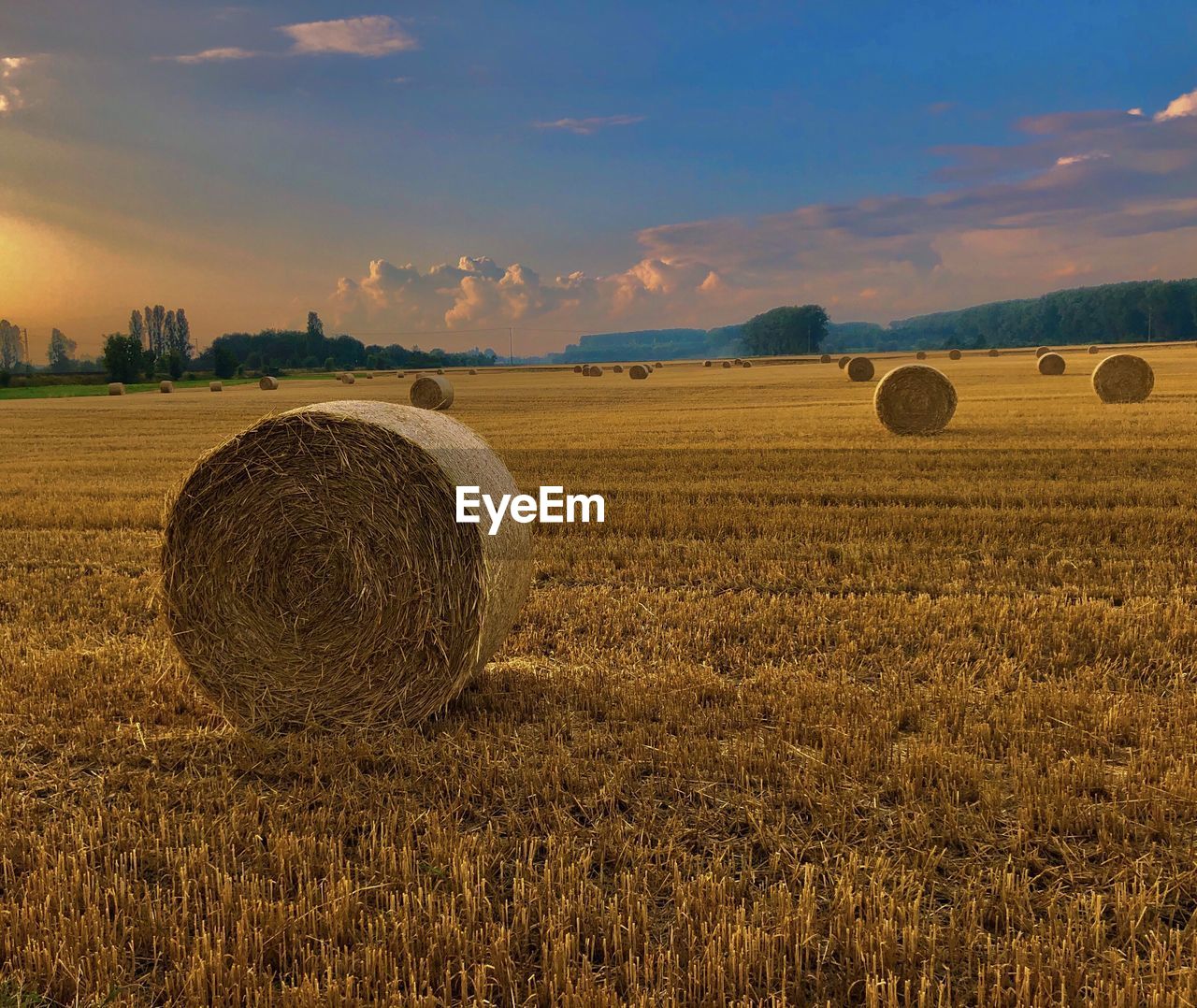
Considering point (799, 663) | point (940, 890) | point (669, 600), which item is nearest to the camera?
point (940, 890)

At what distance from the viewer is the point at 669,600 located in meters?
8.09

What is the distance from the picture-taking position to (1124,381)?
26.8 metres

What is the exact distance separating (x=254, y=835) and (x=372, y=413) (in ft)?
9.61

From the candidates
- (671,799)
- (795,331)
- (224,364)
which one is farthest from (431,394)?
(795,331)

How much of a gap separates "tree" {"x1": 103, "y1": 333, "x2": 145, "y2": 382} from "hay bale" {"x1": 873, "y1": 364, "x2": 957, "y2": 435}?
7646 cm

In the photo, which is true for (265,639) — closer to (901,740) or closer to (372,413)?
(372,413)

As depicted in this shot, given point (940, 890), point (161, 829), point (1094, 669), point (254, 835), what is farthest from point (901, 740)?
point (161, 829)

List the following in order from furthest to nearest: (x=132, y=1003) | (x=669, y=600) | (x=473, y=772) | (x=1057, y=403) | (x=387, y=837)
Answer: (x=1057, y=403)
(x=669, y=600)
(x=473, y=772)
(x=387, y=837)
(x=132, y=1003)

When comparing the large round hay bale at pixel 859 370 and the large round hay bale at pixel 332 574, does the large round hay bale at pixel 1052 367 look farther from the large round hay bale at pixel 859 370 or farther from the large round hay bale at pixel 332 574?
the large round hay bale at pixel 332 574

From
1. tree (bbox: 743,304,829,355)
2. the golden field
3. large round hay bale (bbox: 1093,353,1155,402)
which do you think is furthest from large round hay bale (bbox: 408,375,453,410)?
tree (bbox: 743,304,829,355)

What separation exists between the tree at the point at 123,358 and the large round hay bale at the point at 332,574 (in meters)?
84.3

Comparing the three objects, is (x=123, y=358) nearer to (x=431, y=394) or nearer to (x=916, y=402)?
(x=431, y=394)

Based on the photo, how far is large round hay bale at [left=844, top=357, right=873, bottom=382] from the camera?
4462cm

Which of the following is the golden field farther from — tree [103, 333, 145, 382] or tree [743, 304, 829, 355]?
tree [743, 304, 829, 355]
